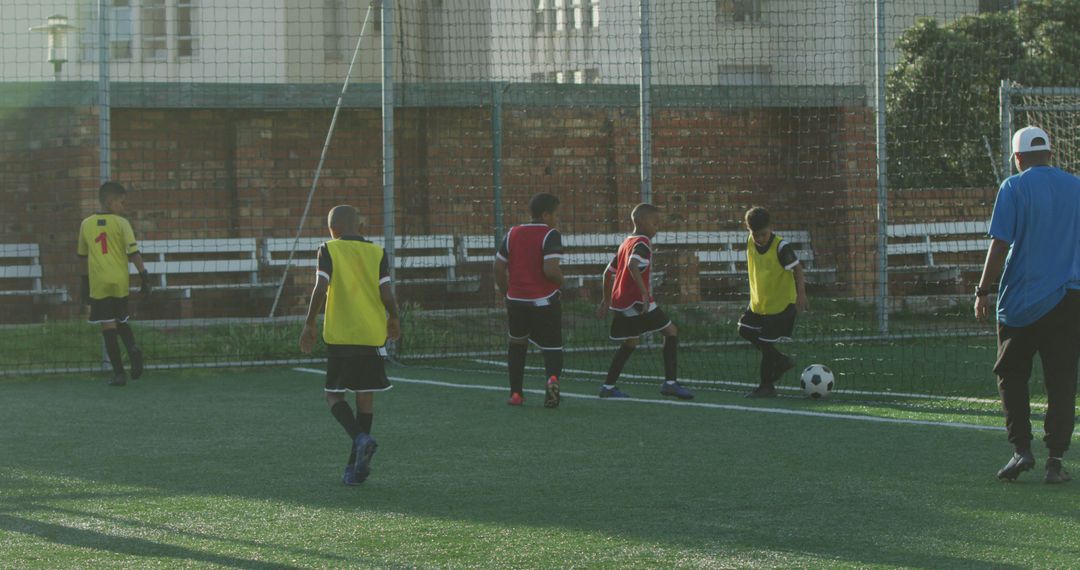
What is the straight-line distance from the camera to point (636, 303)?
11.0 meters

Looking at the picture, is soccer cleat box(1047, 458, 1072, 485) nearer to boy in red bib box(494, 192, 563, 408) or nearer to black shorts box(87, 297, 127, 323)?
boy in red bib box(494, 192, 563, 408)

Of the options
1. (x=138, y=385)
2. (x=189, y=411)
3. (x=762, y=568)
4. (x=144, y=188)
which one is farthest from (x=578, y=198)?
(x=762, y=568)

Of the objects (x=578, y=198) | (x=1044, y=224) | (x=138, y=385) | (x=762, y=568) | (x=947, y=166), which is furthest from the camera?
(x=947, y=166)

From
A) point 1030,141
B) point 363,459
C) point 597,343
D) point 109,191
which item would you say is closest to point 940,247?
point 597,343

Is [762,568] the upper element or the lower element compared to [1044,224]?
lower

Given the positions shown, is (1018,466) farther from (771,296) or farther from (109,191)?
(109,191)

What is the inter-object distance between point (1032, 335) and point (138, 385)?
8.30 m

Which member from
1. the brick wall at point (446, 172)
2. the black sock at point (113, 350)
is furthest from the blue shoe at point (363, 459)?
the brick wall at point (446, 172)

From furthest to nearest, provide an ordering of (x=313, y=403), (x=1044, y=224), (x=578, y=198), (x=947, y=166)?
1. (x=947, y=166)
2. (x=578, y=198)
3. (x=313, y=403)
4. (x=1044, y=224)

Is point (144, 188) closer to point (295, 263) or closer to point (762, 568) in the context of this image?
point (295, 263)

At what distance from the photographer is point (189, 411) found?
411 inches

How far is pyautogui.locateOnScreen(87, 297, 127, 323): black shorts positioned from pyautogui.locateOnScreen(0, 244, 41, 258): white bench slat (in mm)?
6742

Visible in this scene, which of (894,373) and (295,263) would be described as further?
(295,263)

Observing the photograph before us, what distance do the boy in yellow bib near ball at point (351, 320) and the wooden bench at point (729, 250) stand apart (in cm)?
1065
